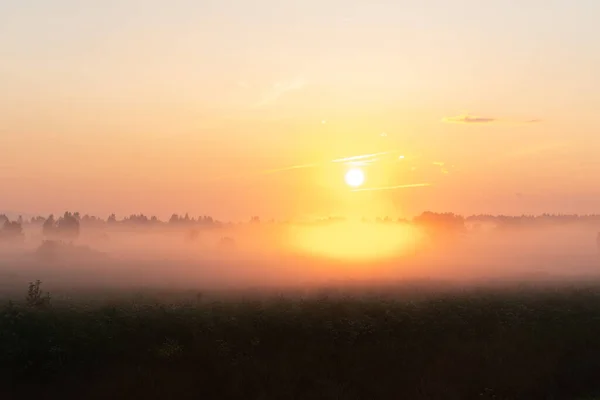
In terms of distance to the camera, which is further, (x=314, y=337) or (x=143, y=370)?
(x=314, y=337)

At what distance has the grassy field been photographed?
95.2ft

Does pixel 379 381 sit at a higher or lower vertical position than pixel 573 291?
lower

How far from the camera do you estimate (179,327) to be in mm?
33938

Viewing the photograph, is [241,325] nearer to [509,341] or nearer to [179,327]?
[179,327]

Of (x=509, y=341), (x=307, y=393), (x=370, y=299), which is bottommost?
(x=307, y=393)

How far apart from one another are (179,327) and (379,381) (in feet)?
44.2

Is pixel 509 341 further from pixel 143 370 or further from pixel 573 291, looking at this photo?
pixel 143 370

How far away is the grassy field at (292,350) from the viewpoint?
2903cm

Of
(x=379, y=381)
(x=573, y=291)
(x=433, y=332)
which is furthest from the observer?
(x=573, y=291)

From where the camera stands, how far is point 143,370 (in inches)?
1169

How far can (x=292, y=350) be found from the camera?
33.8 m

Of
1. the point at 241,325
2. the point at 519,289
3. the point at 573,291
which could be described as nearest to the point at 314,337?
the point at 241,325

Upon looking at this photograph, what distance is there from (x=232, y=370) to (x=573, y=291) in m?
39.3

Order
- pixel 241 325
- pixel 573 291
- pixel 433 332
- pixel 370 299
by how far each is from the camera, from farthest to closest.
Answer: pixel 573 291 < pixel 370 299 < pixel 433 332 < pixel 241 325
